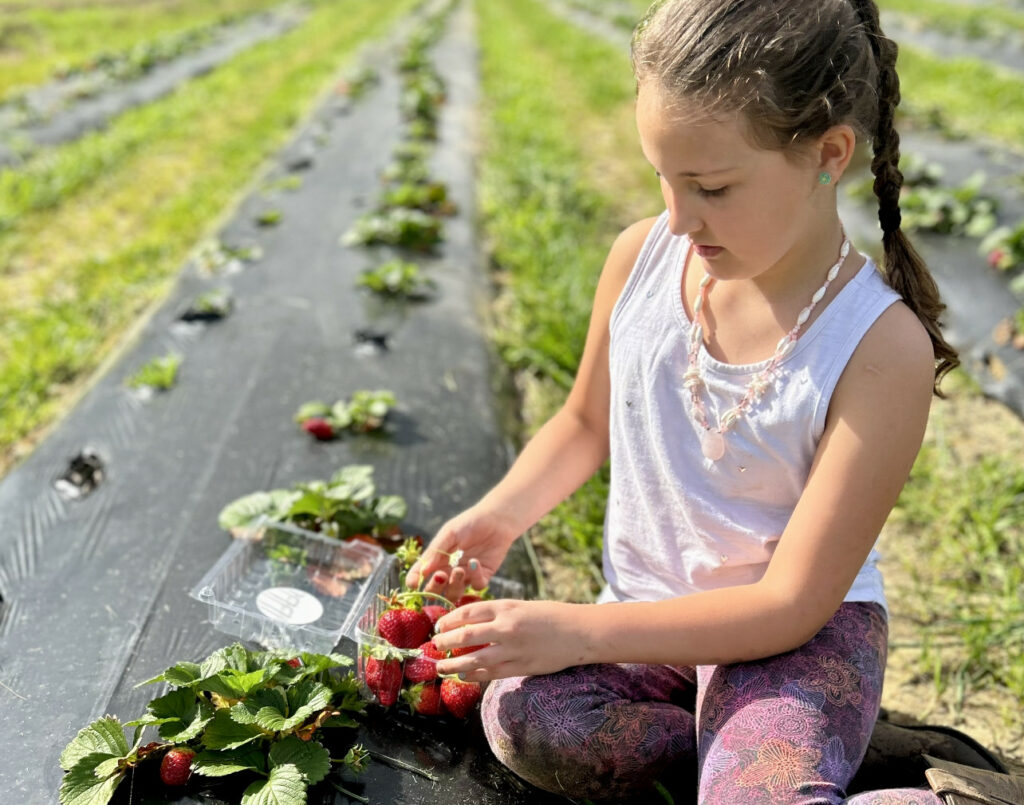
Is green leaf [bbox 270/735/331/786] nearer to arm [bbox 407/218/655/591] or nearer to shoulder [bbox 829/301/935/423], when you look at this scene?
arm [bbox 407/218/655/591]

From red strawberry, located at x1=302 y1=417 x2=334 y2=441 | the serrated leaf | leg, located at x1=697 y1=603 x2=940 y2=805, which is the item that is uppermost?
leg, located at x1=697 y1=603 x2=940 y2=805

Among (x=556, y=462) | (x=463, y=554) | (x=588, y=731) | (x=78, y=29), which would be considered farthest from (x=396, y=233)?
(x=78, y=29)

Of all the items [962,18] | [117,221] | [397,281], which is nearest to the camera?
[397,281]

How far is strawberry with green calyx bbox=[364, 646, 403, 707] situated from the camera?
1856 mm

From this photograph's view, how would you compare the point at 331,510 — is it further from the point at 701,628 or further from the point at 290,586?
the point at 701,628

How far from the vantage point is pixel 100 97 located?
8984mm

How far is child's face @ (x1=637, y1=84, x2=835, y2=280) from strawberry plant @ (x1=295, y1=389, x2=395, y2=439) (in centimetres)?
159

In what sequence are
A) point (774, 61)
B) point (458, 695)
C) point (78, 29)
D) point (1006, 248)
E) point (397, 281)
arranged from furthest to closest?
point (78, 29) → point (1006, 248) → point (397, 281) → point (458, 695) → point (774, 61)

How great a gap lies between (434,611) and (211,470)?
112 cm

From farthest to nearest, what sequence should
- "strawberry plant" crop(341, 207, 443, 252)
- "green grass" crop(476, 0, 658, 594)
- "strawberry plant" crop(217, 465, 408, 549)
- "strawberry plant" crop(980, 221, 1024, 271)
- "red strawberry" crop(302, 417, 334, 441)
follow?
"strawberry plant" crop(341, 207, 443, 252), "strawberry plant" crop(980, 221, 1024, 271), "green grass" crop(476, 0, 658, 594), "red strawberry" crop(302, 417, 334, 441), "strawberry plant" crop(217, 465, 408, 549)

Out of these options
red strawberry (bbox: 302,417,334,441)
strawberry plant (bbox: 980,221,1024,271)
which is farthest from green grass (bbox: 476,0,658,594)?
strawberry plant (bbox: 980,221,1024,271)

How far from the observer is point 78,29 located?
1460cm

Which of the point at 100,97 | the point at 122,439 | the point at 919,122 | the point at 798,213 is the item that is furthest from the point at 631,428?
the point at 100,97

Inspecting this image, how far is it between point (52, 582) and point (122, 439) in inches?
28.4
